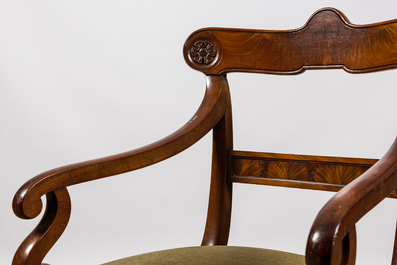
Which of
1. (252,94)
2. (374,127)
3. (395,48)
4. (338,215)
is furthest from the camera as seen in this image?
(252,94)

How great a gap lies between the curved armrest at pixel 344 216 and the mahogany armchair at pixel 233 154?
4.0 inches

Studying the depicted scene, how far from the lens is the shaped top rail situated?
1.29m

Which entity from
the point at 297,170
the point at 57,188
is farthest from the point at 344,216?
the point at 297,170

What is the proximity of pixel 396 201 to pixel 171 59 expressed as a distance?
1193mm

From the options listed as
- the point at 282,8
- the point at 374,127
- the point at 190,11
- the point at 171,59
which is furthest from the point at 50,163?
the point at 374,127

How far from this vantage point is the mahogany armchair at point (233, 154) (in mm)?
993

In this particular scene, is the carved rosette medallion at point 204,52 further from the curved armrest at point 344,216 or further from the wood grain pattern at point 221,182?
the curved armrest at point 344,216

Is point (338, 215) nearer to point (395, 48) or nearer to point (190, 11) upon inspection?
point (395, 48)

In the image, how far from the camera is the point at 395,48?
127cm

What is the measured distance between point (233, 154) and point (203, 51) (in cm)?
26

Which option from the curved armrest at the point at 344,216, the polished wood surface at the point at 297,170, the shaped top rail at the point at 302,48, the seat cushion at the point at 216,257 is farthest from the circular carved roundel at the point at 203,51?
the curved armrest at the point at 344,216

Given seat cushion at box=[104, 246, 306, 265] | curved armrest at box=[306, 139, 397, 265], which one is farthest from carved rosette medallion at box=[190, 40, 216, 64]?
curved armrest at box=[306, 139, 397, 265]

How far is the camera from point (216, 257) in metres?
1.16

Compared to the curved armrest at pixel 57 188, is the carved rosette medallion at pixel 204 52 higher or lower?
higher
